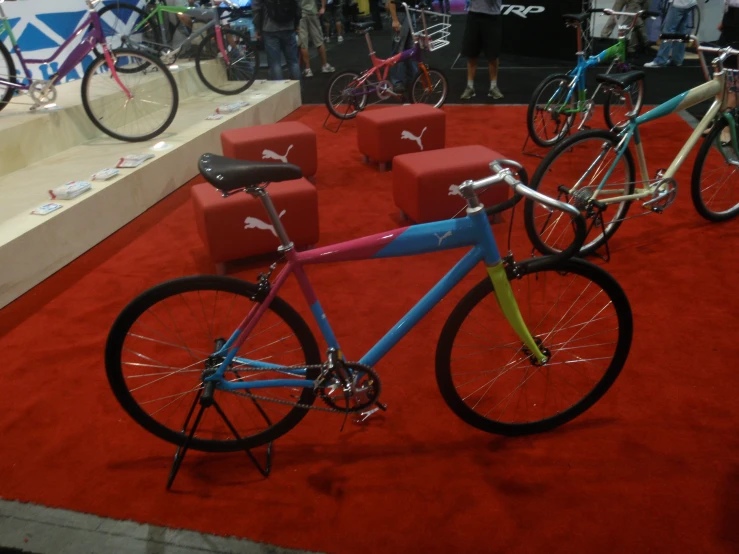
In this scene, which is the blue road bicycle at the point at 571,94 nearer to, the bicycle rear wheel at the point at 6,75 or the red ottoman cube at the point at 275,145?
the red ottoman cube at the point at 275,145

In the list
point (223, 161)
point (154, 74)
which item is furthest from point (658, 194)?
point (154, 74)

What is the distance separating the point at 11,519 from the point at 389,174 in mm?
3775

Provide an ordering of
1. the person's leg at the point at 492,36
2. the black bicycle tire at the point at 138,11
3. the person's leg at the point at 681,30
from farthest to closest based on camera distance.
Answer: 1. the person's leg at the point at 681,30
2. the person's leg at the point at 492,36
3. the black bicycle tire at the point at 138,11

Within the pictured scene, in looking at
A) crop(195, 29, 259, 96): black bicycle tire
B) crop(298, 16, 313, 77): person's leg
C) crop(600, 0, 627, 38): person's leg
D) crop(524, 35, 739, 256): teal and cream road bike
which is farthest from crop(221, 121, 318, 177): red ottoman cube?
crop(600, 0, 627, 38): person's leg

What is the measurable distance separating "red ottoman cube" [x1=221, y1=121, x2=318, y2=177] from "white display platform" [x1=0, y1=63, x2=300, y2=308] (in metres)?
0.62

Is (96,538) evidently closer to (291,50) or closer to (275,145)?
(275,145)

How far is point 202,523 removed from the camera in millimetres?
1941

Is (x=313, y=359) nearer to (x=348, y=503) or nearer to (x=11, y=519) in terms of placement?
(x=348, y=503)

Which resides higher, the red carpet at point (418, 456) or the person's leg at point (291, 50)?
the person's leg at point (291, 50)

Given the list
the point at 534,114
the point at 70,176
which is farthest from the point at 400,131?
the point at 70,176

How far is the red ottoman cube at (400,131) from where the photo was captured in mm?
4980

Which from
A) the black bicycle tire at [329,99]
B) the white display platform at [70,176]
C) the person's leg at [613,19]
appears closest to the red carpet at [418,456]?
the white display platform at [70,176]

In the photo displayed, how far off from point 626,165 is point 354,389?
→ 2.21m

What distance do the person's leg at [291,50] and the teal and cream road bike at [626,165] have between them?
4560mm
